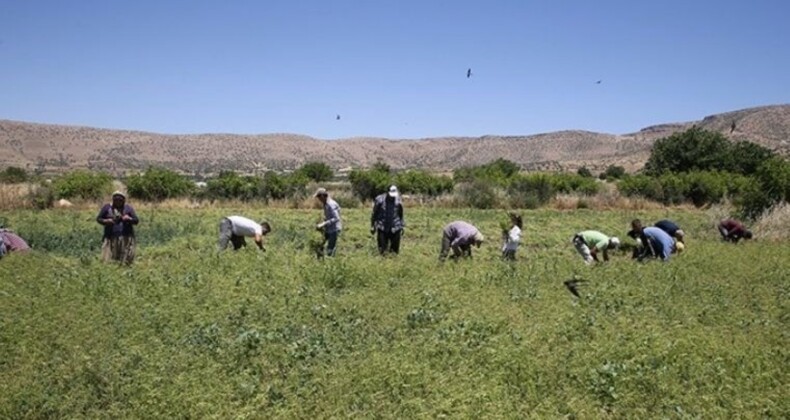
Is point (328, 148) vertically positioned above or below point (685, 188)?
above

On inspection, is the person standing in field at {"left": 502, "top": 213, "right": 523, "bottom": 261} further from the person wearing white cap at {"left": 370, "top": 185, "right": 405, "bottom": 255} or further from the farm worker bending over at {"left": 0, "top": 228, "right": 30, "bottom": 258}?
the farm worker bending over at {"left": 0, "top": 228, "right": 30, "bottom": 258}

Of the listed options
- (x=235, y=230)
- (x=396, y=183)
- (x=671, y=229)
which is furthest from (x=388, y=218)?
(x=396, y=183)

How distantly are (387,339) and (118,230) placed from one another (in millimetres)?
7275

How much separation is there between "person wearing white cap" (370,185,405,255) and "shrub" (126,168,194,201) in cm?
2419

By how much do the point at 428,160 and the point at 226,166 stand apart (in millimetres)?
37607

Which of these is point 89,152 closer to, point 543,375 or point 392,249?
point 392,249

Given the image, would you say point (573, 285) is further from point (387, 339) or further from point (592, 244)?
point (592, 244)

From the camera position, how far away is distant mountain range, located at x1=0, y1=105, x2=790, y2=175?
9344 centimetres

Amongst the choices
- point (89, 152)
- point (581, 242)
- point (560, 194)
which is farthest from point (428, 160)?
point (581, 242)

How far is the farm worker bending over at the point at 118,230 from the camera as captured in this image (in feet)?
40.8

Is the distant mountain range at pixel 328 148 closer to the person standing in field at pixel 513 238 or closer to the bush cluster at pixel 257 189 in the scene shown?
the bush cluster at pixel 257 189

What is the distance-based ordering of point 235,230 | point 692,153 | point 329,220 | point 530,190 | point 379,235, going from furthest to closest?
point 692,153 → point 530,190 → point 379,235 → point 329,220 → point 235,230

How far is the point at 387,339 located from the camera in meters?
7.47

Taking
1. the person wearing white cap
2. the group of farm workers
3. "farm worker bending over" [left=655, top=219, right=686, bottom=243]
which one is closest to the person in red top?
"farm worker bending over" [left=655, top=219, right=686, bottom=243]
